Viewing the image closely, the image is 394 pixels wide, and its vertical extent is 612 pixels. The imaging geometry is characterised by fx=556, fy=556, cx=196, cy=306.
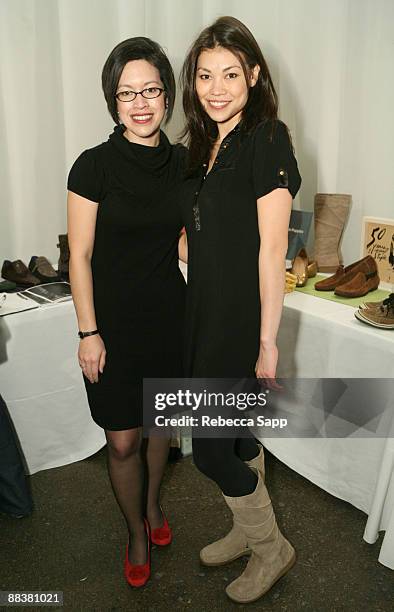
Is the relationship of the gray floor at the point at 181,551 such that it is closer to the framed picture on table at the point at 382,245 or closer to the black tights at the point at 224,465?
the black tights at the point at 224,465

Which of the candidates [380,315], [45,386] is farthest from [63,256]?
[380,315]

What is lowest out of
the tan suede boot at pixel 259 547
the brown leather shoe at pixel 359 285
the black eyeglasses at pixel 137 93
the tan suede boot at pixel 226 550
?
the tan suede boot at pixel 226 550

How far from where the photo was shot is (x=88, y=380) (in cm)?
148

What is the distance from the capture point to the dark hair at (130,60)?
131 cm

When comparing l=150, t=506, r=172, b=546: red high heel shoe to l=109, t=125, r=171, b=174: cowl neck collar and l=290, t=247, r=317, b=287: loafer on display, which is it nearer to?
l=290, t=247, r=317, b=287: loafer on display

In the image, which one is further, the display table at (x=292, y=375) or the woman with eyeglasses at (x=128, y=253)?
the display table at (x=292, y=375)

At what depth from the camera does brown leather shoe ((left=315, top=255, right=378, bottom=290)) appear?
2.00 metres

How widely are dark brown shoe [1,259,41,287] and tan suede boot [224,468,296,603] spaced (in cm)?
115

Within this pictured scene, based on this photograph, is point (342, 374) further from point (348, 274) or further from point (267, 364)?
point (267, 364)

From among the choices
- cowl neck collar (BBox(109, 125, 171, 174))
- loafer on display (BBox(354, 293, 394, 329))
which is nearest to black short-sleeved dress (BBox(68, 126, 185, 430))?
cowl neck collar (BBox(109, 125, 171, 174))

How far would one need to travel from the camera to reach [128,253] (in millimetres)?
1391

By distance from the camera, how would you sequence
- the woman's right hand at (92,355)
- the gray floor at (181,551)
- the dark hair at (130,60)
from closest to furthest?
the dark hair at (130,60), the woman's right hand at (92,355), the gray floor at (181,551)

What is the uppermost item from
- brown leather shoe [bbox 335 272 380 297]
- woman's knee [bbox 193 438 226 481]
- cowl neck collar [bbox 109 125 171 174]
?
cowl neck collar [bbox 109 125 171 174]

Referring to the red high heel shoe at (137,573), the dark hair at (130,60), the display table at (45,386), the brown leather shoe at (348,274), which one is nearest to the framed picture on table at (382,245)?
the brown leather shoe at (348,274)
